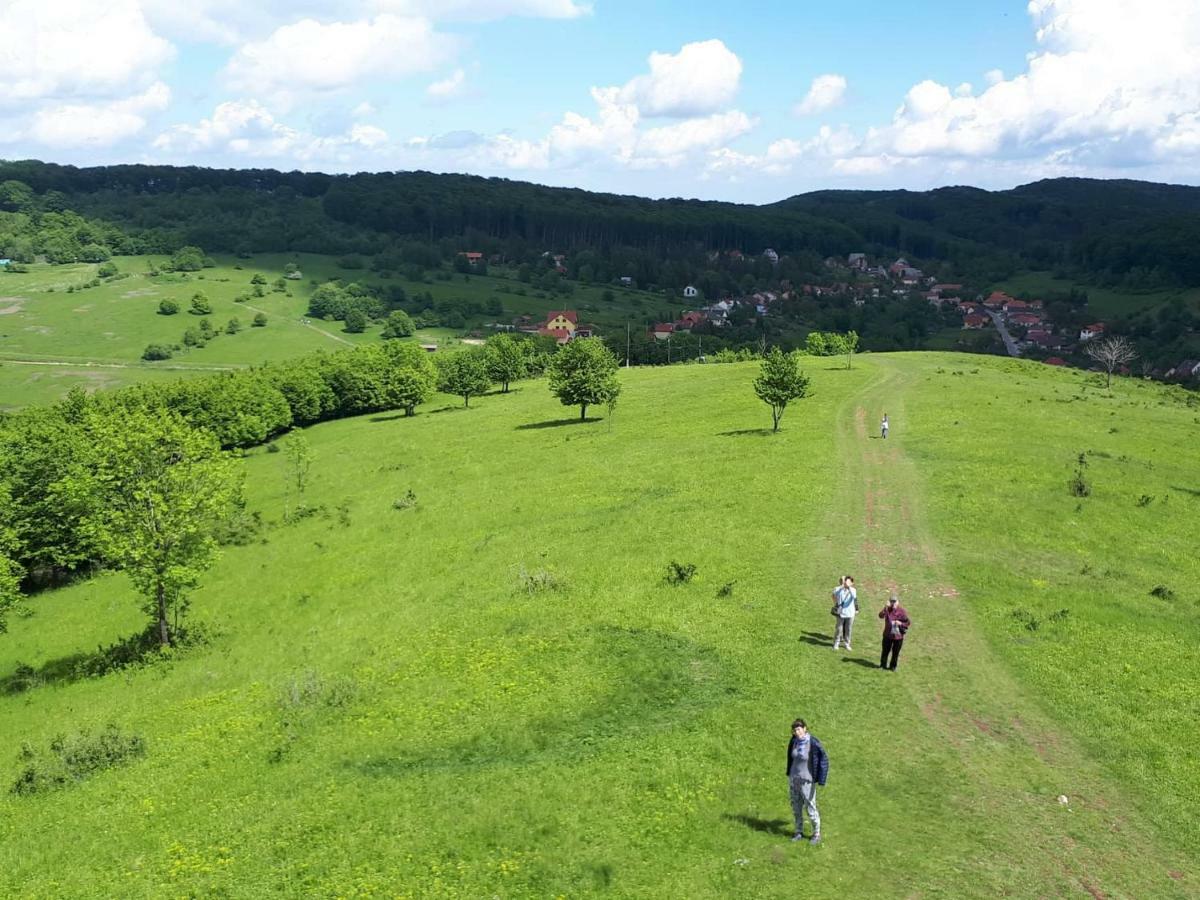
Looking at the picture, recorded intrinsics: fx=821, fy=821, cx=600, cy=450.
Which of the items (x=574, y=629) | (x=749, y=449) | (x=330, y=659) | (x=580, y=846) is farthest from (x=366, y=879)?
(x=749, y=449)

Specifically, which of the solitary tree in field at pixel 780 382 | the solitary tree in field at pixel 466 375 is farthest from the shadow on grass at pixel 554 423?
the solitary tree in field at pixel 466 375

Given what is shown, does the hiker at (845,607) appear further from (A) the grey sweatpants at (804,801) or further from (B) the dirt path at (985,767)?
(A) the grey sweatpants at (804,801)

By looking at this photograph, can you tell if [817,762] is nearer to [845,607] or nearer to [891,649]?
[891,649]

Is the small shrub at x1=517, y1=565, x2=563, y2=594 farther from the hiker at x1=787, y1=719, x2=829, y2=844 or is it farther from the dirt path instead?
the hiker at x1=787, y1=719, x2=829, y2=844

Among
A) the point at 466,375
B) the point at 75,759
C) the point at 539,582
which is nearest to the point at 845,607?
the point at 539,582

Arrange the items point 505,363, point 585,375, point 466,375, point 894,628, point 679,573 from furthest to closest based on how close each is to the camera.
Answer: point 505,363, point 466,375, point 585,375, point 679,573, point 894,628

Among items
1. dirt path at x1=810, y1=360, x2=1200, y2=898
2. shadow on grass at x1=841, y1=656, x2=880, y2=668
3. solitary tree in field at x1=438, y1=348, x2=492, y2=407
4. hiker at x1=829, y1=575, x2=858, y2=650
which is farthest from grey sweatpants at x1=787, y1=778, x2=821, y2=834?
solitary tree in field at x1=438, y1=348, x2=492, y2=407

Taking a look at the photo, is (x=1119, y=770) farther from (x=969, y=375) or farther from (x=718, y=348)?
(x=718, y=348)
